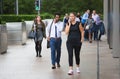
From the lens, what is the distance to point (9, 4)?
69.8 metres

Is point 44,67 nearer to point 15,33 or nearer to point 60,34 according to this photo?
point 60,34

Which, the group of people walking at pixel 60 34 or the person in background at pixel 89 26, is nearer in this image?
the group of people walking at pixel 60 34

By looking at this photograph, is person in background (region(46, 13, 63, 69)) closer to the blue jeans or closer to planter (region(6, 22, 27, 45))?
the blue jeans

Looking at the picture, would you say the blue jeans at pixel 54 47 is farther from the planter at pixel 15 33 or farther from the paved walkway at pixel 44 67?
the planter at pixel 15 33

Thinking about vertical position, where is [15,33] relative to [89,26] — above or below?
below

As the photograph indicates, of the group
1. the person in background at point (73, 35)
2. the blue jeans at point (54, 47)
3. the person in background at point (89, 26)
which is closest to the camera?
the person in background at point (73, 35)

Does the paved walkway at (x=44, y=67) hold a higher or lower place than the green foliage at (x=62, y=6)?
lower

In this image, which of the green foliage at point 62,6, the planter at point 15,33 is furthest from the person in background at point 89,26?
the green foliage at point 62,6

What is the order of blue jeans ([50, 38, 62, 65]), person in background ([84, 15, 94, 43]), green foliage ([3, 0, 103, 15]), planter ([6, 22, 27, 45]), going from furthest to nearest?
green foliage ([3, 0, 103, 15]), person in background ([84, 15, 94, 43]), planter ([6, 22, 27, 45]), blue jeans ([50, 38, 62, 65])

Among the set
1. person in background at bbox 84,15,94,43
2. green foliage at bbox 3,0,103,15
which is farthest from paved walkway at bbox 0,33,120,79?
green foliage at bbox 3,0,103,15

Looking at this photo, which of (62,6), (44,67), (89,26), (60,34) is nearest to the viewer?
(60,34)

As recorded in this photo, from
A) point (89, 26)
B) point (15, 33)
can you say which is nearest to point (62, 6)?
point (89, 26)

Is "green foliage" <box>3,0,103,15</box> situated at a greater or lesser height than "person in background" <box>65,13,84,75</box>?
greater

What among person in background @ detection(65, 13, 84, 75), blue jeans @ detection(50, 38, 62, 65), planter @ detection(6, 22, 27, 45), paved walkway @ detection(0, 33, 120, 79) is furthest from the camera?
planter @ detection(6, 22, 27, 45)
